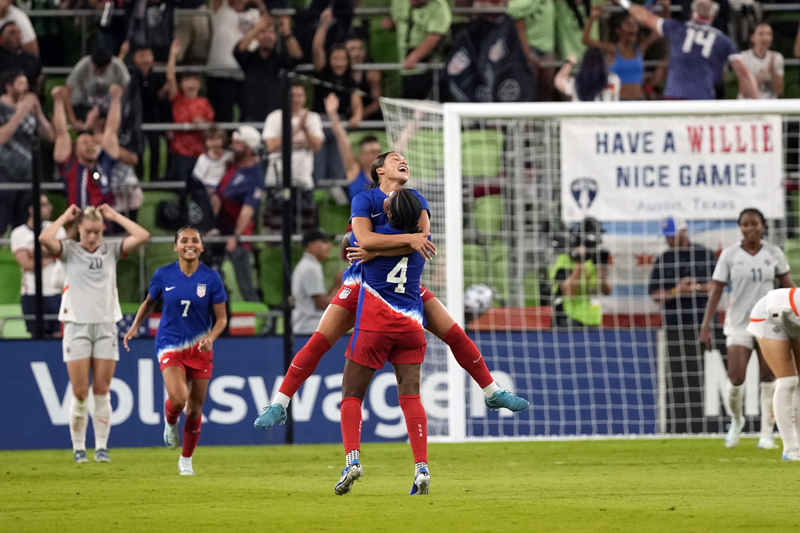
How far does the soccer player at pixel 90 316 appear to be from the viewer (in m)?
11.7

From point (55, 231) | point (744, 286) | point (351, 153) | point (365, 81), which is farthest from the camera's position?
point (365, 81)

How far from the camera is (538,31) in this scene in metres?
16.5

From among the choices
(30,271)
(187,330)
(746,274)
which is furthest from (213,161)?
(746,274)

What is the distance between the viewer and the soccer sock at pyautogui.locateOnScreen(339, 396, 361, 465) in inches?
294

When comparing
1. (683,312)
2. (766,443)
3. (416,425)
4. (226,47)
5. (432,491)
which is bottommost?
(766,443)

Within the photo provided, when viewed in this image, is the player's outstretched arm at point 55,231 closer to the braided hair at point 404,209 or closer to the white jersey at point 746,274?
the braided hair at point 404,209

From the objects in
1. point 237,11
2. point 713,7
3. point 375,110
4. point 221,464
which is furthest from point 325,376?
point 713,7

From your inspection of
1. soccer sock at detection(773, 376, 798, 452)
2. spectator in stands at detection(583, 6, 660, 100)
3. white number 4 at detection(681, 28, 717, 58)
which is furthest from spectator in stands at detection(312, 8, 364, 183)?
soccer sock at detection(773, 376, 798, 452)

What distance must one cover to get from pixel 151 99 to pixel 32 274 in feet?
11.6

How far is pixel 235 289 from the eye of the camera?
47.1 ft

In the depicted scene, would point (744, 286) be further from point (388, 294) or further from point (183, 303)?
point (388, 294)

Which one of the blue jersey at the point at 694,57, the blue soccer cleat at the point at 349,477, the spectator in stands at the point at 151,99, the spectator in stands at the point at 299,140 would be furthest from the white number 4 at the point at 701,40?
the blue soccer cleat at the point at 349,477

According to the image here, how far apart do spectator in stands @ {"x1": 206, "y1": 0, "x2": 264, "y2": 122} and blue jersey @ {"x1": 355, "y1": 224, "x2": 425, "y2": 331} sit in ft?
31.0

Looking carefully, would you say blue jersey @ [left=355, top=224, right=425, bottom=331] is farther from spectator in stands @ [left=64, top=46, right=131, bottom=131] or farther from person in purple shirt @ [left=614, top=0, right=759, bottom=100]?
spectator in stands @ [left=64, top=46, right=131, bottom=131]
